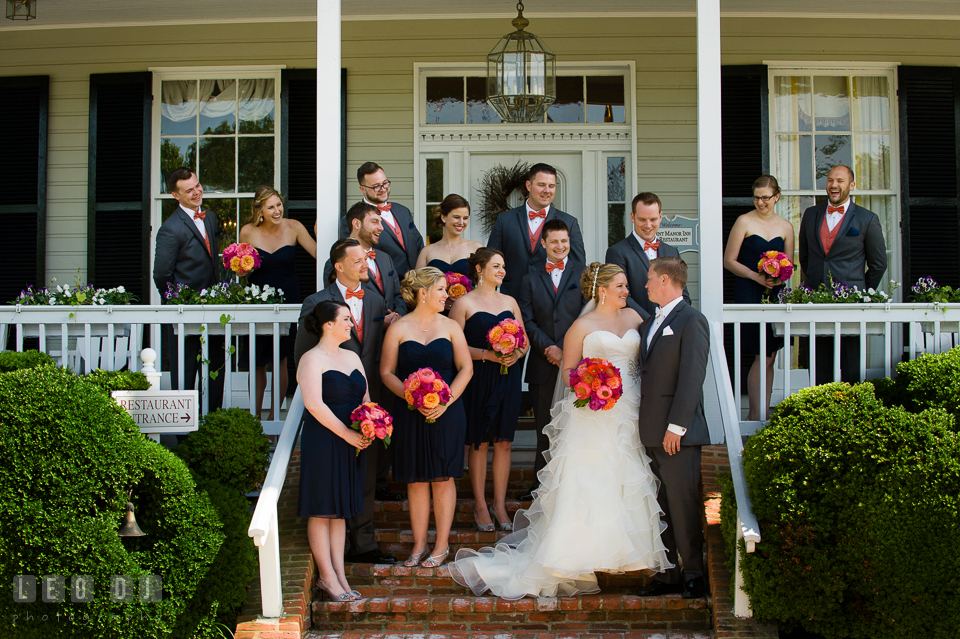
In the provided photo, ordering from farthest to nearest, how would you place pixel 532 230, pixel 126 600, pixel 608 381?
pixel 532 230 → pixel 608 381 → pixel 126 600

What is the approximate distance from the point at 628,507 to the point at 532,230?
2153mm

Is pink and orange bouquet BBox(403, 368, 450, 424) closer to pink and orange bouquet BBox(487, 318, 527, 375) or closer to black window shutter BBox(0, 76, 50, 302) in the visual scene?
pink and orange bouquet BBox(487, 318, 527, 375)

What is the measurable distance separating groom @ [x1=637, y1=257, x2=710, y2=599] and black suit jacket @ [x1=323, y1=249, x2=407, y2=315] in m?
1.67

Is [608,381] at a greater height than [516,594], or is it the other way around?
[608,381]

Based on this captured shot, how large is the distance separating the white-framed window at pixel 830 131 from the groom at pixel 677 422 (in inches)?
142

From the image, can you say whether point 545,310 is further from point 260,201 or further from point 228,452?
point 260,201

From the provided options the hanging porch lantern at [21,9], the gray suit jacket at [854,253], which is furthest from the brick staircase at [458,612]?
the hanging porch lantern at [21,9]

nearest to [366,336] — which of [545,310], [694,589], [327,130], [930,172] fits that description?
[545,310]

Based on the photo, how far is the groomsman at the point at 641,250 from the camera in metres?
5.64

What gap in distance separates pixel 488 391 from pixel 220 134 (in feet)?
14.1

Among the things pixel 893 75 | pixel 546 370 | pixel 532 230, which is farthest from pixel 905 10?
pixel 546 370

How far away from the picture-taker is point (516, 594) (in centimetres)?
488

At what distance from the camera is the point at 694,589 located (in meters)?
4.87

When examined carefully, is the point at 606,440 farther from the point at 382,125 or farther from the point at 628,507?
the point at 382,125
